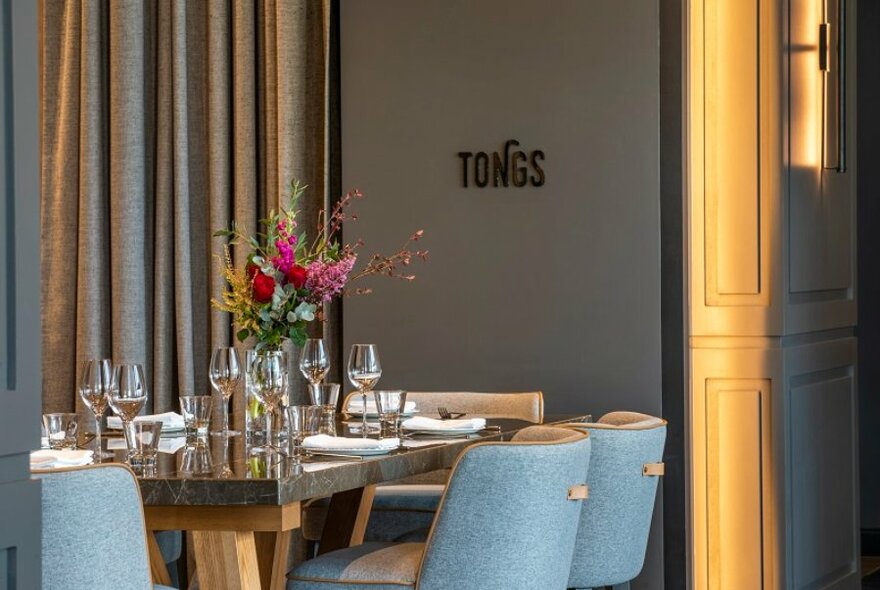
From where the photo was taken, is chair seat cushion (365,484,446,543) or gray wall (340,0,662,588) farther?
gray wall (340,0,662,588)

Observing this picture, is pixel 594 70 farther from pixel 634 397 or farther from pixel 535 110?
pixel 634 397

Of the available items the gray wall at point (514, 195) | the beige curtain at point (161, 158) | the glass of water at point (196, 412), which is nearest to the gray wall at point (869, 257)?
the gray wall at point (514, 195)

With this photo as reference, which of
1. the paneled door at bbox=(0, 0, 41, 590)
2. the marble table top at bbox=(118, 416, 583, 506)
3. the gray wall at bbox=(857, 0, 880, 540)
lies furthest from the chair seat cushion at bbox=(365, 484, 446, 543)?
the gray wall at bbox=(857, 0, 880, 540)

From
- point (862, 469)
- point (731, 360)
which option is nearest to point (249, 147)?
point (731, 360)

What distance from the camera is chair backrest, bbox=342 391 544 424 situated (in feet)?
12.8

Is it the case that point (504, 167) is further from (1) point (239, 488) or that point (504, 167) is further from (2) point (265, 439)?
(1) point (239, 488)

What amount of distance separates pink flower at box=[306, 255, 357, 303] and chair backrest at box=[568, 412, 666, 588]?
0.66m

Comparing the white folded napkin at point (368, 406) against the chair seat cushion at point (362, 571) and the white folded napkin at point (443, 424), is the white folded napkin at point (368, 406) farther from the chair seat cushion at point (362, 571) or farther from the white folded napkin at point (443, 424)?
the chair seat cushion at point (362, 571)

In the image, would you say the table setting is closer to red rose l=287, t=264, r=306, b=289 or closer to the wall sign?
red rose l=287, t=264, r=306, b=289

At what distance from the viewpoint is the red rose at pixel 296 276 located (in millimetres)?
3122

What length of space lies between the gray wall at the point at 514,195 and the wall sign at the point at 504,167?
0.02 m

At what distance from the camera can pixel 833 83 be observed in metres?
4.71

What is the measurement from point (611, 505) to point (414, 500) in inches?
Result: 36.5

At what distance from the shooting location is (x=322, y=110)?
4.69m
